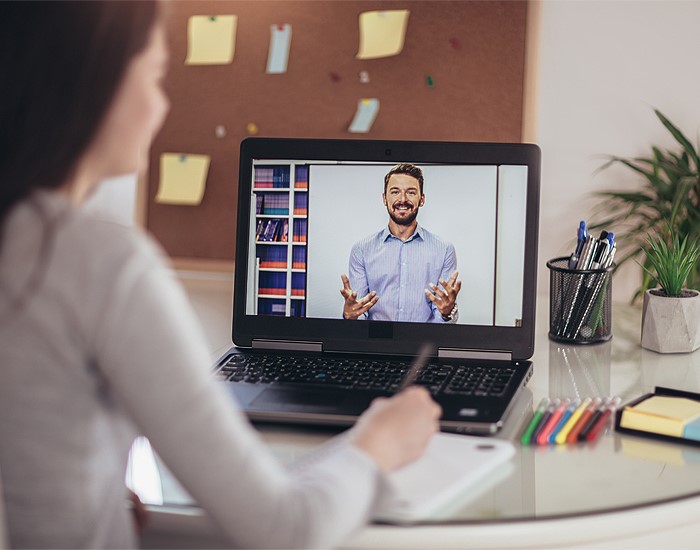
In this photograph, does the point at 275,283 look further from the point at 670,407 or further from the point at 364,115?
the point at 364,115

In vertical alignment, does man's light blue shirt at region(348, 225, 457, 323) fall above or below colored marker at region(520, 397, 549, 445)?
above

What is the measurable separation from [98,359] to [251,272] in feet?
2.14

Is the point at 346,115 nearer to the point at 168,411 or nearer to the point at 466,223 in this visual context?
the point at 466,223

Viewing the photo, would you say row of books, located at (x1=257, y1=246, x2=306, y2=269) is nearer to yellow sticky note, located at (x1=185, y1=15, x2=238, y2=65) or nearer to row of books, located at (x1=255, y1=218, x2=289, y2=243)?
row of books, located at (x1=255, y1=218, x2=289, y2=243)

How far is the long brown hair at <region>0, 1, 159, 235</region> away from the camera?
54 cm

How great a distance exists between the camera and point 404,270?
117cm

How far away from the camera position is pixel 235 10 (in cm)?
208

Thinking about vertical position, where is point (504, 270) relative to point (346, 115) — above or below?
below

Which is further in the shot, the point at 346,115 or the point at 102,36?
the point at 346,115

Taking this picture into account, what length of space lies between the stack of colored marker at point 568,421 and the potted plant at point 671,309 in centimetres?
30

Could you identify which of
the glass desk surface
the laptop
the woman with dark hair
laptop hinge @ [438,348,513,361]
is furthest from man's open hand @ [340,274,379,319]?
the woman with dark hair

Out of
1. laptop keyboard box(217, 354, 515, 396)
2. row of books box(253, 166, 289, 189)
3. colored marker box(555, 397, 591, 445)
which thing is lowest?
colored marker box(555, 397, 591, 445)

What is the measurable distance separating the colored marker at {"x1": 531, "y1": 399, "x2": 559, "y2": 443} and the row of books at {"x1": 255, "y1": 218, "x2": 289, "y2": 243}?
1.38ft

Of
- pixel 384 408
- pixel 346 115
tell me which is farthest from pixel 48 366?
pixel 346 115
